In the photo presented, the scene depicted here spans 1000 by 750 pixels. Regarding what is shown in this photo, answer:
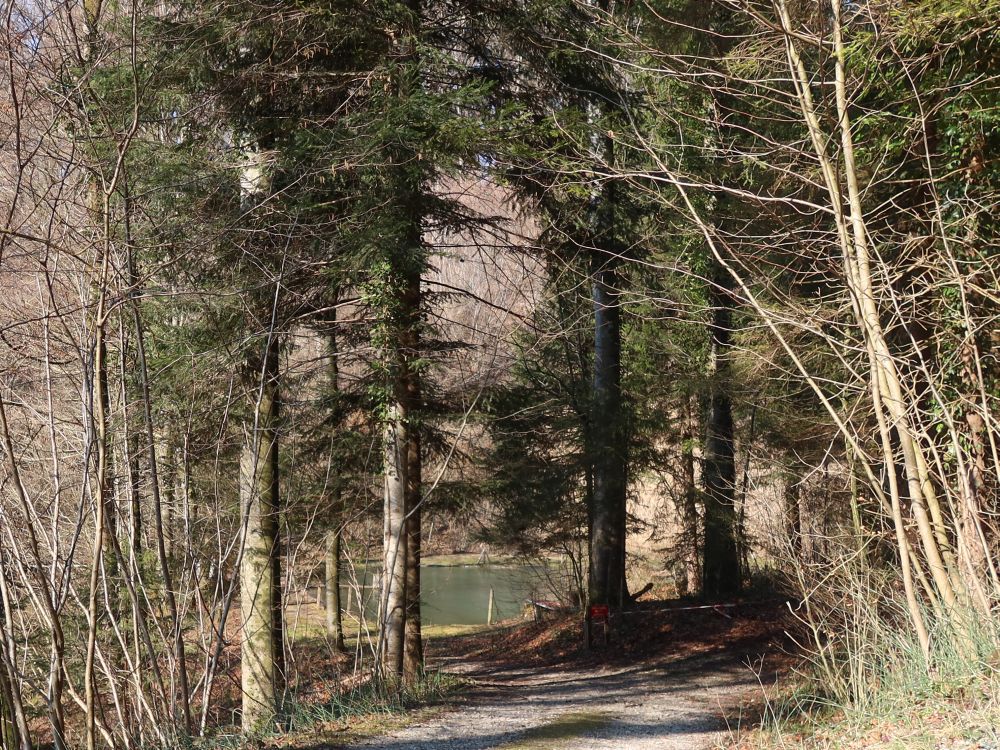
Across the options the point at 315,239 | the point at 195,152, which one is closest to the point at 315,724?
the point at 315,239

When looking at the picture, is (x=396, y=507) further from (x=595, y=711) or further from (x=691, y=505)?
(x=691, y=505)

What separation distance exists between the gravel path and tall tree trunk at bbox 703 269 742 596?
3.03 m

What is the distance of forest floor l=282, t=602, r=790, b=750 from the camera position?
280 inches

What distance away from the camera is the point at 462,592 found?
27.5 m

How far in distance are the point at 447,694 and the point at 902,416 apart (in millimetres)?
6041

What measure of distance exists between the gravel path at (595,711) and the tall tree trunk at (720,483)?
119 inches

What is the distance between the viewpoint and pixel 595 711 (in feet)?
29.1

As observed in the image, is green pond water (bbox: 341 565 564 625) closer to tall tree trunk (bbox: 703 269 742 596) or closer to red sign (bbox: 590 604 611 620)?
tall tree trunk (bbox: 703 269 742 596)

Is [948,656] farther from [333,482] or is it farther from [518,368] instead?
[518,368]

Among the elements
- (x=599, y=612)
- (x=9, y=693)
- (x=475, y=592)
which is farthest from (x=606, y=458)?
(x=475, y=592)

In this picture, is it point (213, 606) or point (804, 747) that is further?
point (213, 606)

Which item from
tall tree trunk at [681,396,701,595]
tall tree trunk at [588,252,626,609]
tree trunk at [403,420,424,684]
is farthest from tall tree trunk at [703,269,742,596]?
tree trunk at [403,420,424,684]

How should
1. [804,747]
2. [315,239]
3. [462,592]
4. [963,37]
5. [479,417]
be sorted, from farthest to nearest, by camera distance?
1. [462,592]
2. [479,417]
3. [315,239]
4. [963,37]
5. [804,747]

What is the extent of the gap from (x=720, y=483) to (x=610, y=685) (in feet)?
17.6
